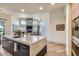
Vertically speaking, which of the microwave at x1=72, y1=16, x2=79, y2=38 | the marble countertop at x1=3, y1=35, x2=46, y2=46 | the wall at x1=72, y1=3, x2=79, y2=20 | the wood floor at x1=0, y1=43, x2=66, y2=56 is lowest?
the wood floor at x1=0, y1=43, x2=66, y2=56

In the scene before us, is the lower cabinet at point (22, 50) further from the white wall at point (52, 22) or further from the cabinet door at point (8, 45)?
the white wall at point (52, 22)

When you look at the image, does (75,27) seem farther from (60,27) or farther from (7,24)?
(7,24)

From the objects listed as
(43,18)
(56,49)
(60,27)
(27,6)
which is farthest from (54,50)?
(27,6)

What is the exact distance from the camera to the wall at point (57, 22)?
2.02 metres

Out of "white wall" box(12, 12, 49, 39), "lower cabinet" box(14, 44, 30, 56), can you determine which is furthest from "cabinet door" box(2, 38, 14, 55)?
"white wall" box(12, 12, 49, 39)

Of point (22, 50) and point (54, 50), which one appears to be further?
point (54, 50)

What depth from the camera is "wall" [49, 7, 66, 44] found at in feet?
6.63

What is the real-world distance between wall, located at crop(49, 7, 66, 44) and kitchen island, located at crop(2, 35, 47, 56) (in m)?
0.22

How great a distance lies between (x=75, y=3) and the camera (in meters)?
1.89

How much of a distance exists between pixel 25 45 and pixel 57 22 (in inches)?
32.2

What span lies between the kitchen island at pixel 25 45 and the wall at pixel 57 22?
0.74ft

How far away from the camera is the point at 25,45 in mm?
1897

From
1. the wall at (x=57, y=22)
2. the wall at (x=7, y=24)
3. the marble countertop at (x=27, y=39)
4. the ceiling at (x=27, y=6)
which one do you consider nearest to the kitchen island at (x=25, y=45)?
the marble countertop at (x=27, y=39)

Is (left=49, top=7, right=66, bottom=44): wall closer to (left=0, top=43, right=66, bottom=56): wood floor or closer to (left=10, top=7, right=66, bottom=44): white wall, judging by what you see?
(left=10, top=7, right=66, bottom=44): white wall
